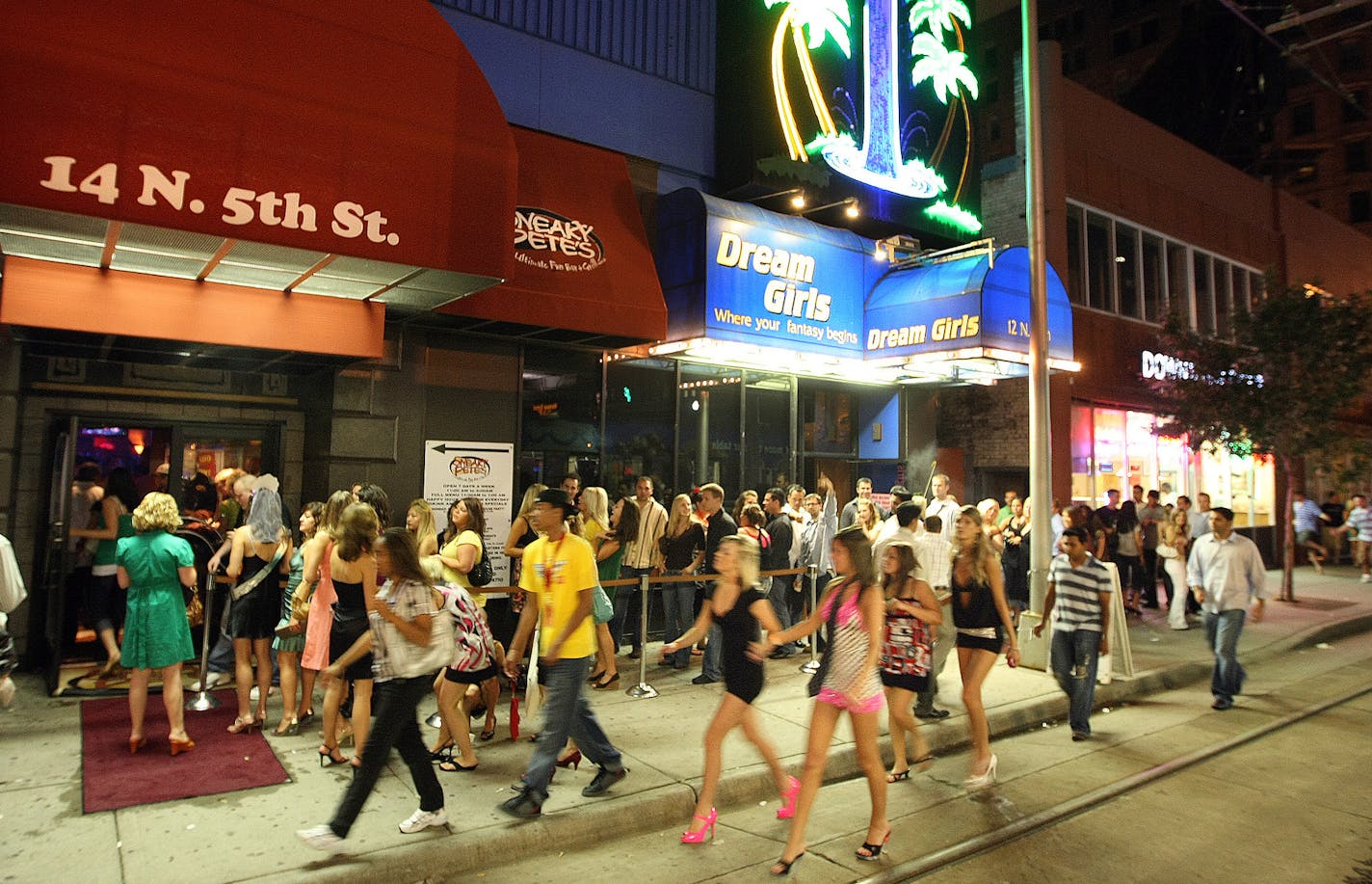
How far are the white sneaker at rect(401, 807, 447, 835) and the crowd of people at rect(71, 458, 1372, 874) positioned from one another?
0.01 m

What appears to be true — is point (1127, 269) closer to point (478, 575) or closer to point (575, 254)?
point (575, 254)

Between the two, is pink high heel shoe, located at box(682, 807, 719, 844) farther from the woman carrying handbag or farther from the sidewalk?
the woman carrying handbag

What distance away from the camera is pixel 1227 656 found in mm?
8750

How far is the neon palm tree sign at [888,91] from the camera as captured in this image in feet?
40.1

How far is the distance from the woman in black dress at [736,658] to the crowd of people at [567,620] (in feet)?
Result: 0.04

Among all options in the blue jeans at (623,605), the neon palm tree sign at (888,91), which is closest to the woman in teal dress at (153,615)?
the blue jeans at (623,605)

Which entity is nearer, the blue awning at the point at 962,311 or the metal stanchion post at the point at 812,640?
the metal stanchion post at the point at 812,640

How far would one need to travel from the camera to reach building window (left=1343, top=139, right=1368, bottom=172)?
49.4 m

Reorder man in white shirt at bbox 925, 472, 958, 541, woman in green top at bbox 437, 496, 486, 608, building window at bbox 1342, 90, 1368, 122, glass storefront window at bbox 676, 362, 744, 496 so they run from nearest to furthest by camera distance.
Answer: woman in green top at bbox 437, 496, 486, 608 < man in white shirt at bbox 925, 472, 958, 541 < glass storefront window at bbox 676, 362, 744, 496 < building window at bbox 1342, 90, 1368, 122

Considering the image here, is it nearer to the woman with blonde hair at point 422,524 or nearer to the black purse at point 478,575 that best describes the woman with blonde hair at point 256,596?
the woman with blonde hair at point 422,524

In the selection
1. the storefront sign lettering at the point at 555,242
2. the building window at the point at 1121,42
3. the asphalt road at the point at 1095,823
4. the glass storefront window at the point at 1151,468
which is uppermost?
the building window at the point at 1121,42

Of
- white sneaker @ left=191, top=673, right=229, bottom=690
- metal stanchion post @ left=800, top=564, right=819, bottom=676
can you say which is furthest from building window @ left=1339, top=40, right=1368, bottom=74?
white sneaker @ left=191, top=673, right=229, bottom=690

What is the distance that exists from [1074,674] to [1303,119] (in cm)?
6005

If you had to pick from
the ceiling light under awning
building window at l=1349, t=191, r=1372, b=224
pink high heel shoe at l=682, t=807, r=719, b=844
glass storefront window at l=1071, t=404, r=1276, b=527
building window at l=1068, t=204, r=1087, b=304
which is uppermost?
building window at l=1349, t=191, r=1372, b=224
